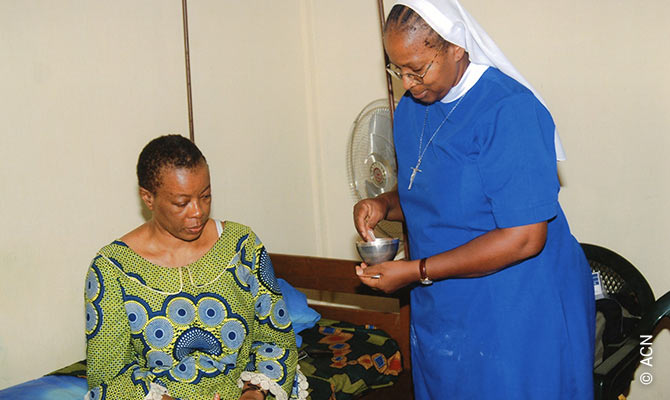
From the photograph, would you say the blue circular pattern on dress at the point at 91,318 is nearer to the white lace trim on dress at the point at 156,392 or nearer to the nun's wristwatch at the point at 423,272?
the white lace trim on dress at the point at 156,392

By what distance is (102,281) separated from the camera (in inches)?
81.1

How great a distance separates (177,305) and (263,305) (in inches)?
12.5

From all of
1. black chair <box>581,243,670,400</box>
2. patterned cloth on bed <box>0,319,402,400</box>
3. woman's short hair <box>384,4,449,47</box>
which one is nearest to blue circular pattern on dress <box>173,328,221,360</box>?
patterned cloth on bed <box>0,319,402,400</box>

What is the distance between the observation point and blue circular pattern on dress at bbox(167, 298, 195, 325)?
211 centimetres

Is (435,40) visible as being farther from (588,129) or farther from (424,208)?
(588,129)

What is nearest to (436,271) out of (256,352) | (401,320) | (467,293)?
(467,293)

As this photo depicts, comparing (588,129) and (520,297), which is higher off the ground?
(588,129)

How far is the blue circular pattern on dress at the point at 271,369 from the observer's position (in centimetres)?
223

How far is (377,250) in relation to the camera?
2129 millimetres

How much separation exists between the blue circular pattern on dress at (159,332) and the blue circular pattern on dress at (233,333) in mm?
177

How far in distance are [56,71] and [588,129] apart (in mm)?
2584

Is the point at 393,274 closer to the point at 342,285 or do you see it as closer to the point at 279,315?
the point at 279,315

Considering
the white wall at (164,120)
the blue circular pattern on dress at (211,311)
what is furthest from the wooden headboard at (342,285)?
the blue circular pattern on dress at (211,311)

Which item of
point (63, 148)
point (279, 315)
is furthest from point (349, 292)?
point (63, 148)
